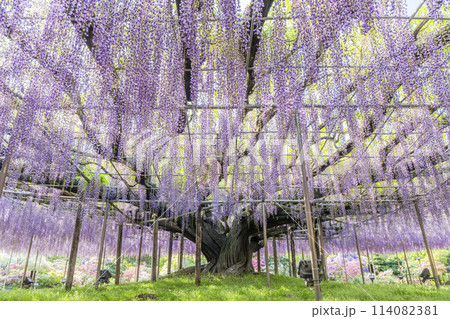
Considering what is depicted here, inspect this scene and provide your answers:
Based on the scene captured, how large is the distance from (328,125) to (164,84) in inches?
139

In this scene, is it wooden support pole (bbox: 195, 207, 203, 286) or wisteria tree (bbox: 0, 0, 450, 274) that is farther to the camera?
wooden support pole (bbox: 195, 207, 203, 286)

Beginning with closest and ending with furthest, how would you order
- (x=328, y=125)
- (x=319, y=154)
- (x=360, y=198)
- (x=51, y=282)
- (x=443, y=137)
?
(x=328, y=125), (x=443, y=137), (x=319, y=154), (x=360, y=198), (x=51, y=282)

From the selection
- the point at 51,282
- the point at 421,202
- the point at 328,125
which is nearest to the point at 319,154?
the point at 328,125

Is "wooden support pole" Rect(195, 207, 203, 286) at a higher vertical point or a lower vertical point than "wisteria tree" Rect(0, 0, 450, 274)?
lower

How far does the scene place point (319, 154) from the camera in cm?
728

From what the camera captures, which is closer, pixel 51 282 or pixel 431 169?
pixel 431 169

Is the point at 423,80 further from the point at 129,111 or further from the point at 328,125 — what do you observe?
the point at 129,111

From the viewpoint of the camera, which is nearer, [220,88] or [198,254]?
[220,88]

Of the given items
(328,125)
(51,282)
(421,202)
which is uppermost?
(328,125)

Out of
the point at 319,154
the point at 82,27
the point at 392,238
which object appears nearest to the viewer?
the point at 82,27

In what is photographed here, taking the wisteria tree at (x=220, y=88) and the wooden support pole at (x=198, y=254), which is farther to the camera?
the wooden support pole at (x=198, y=254)

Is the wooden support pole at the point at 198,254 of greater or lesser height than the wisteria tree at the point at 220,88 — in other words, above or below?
below

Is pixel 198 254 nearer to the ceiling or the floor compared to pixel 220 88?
nearer to the floor

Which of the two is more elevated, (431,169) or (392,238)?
(431,169)
